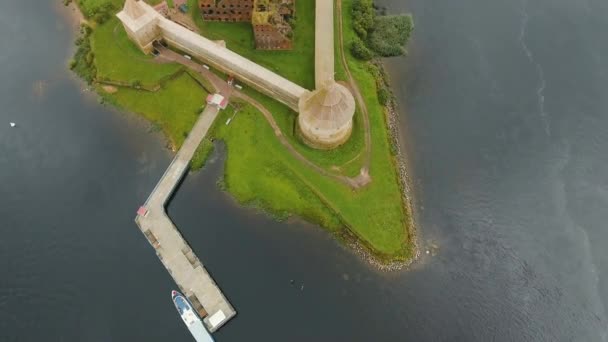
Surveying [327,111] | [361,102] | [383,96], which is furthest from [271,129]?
[383,96]

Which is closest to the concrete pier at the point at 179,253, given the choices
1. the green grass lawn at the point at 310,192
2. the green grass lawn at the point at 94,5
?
the green grass lawn at the point at 310,192

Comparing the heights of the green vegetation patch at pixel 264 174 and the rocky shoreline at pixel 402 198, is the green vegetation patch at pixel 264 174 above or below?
above

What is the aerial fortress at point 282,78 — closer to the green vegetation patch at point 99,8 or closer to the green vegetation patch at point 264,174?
the green vegetation patch at point 264,174

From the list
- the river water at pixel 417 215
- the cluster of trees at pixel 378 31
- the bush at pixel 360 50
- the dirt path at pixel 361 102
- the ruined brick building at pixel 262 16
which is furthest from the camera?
the cluster of trees at pixel 378 31

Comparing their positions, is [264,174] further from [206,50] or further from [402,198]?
[206,50]

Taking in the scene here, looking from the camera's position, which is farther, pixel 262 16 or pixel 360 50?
pixel 360 50

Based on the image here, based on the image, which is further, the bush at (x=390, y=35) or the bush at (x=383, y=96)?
the bush at (x=390, y=35)

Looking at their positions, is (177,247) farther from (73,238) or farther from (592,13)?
(592,13)
